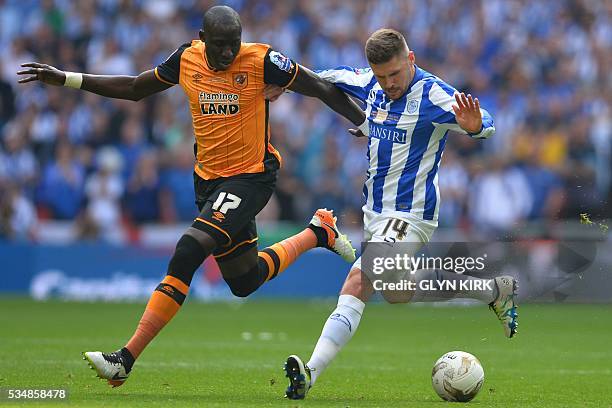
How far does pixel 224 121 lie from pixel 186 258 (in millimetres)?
1152

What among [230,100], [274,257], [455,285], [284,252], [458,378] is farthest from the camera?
[284,252]

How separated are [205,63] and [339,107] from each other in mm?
1063

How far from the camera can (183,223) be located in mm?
19016

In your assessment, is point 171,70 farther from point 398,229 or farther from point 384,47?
point 398,229

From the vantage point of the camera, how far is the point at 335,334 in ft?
26.0

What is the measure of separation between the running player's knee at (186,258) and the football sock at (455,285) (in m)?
1.80

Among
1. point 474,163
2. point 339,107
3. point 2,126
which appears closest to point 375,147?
point 339,107

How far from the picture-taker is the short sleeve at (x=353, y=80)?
8656 millimetres

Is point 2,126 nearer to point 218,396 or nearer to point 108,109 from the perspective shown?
point 108,109

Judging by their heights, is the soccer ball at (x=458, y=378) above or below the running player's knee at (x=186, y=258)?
below

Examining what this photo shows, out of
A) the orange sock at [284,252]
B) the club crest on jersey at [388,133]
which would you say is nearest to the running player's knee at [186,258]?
the orange sock at [284,252]

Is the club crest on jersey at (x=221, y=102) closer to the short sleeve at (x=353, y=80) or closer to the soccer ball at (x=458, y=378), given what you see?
the short sleeve at (x=353, y=80)

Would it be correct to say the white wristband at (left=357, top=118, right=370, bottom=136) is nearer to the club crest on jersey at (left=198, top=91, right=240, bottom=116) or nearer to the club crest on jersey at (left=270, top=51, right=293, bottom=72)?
the club crest on jersey at (left=270, top=51, right=293, bottom=72)

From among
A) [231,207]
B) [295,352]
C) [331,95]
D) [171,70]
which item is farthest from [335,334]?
[295,352]
